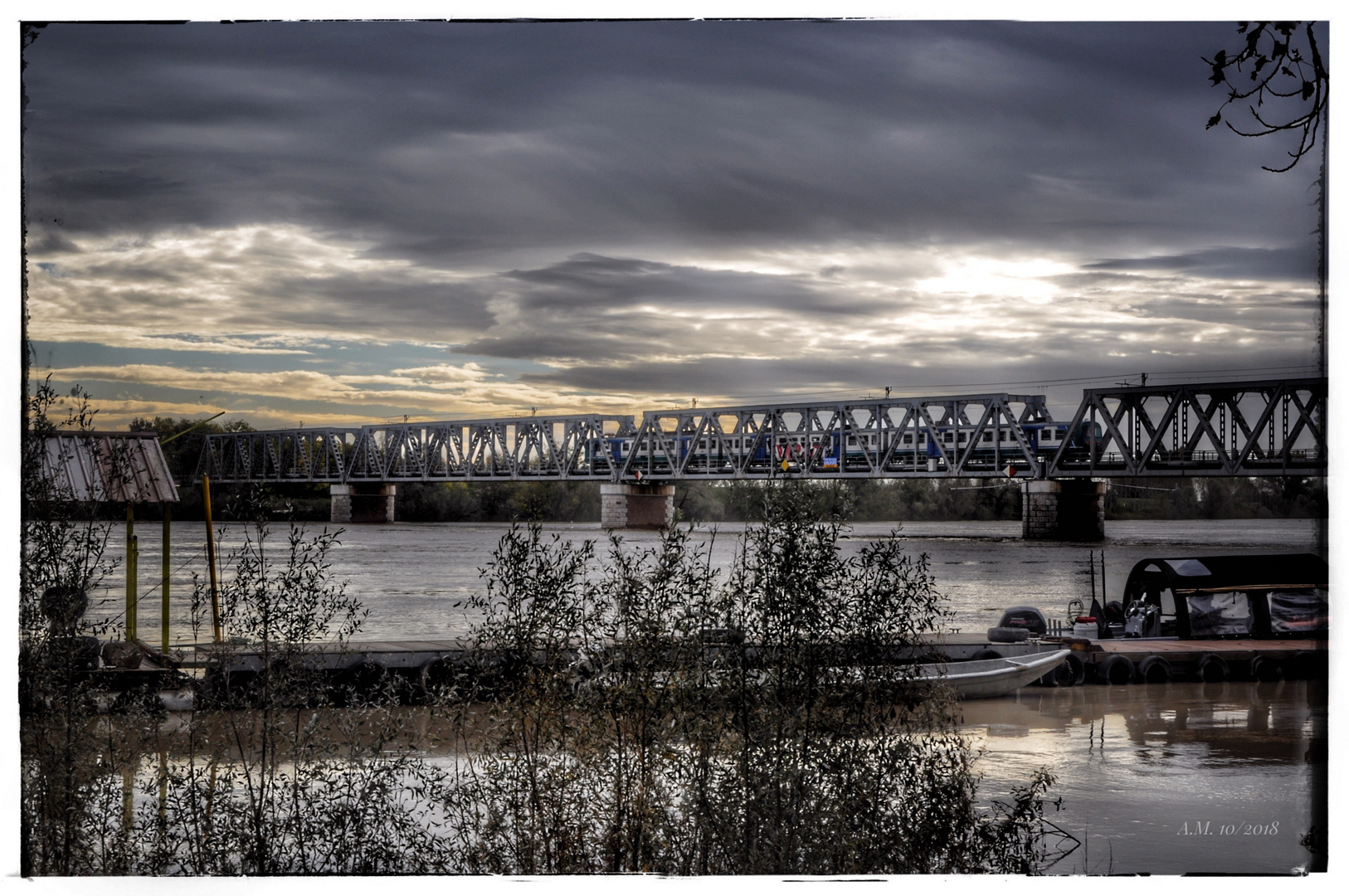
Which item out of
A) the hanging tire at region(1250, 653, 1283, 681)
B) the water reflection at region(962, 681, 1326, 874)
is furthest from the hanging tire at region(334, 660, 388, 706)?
the hanging tire at region(1250, 653, 1283, 681)

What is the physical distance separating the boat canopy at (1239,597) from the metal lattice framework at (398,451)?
204 inches

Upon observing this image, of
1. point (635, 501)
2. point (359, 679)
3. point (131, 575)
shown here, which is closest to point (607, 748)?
point (131, 575)

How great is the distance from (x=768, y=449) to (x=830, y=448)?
246 centimetres

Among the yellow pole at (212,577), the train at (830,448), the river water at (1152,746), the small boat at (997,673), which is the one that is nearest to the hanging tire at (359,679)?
the river water at (1152,746)

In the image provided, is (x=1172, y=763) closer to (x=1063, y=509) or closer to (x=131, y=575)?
(x=131, y=575)

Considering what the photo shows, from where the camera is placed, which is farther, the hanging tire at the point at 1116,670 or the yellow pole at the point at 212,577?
the hanging tire at the point at 1116,670

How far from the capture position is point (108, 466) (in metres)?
4.30

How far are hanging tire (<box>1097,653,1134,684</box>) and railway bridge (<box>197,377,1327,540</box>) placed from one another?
1.69 metres

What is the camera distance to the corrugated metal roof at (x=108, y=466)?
159 inches

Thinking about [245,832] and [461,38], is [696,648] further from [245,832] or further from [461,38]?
[461,38]

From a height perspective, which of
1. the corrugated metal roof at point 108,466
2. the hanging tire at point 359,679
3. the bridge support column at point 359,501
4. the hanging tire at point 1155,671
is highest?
the corrugated metal roof at point 108,466

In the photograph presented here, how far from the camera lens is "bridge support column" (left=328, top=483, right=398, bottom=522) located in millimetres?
7965

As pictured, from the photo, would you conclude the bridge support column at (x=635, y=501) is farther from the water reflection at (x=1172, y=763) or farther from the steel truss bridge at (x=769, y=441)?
the water reflection at (x=1172, y=763)

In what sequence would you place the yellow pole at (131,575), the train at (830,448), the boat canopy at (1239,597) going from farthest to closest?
the train at (830,448)
the boat canopy at (1239,597)
the yellow pole at (131,575)
